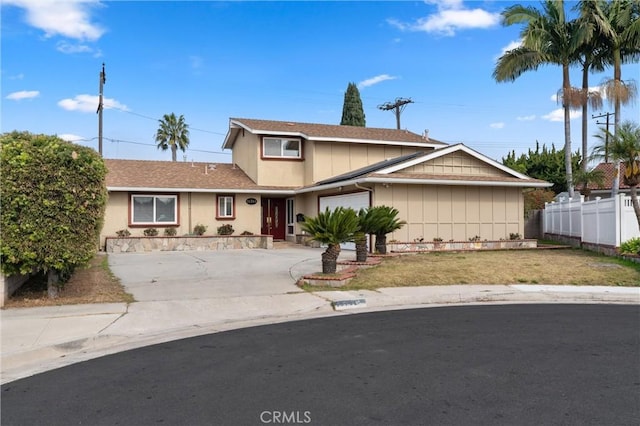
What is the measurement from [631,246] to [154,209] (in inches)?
760

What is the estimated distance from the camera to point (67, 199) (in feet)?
30.5

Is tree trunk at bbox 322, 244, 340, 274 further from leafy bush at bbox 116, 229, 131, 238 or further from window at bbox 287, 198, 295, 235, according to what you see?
window at bbox 287, 198, 295, 235

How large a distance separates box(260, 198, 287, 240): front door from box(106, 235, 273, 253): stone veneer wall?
321cm

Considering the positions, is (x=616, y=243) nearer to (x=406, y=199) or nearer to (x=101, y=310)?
(x=406, y=199)

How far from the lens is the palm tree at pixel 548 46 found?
23859 mm

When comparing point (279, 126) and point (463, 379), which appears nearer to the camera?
point (463, 379)

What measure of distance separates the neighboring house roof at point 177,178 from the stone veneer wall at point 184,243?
2321 mm

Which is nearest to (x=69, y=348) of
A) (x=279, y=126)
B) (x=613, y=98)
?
(x=279, y=126)

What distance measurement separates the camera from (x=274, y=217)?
88.5 ft

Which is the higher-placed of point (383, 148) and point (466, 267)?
point (383, 148)

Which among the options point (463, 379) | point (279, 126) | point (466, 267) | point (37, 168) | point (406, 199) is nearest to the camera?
point (463, 379)

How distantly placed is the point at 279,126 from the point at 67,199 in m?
18.0

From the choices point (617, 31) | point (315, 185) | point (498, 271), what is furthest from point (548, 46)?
point (498, 271)

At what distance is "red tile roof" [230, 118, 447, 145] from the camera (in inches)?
1002
